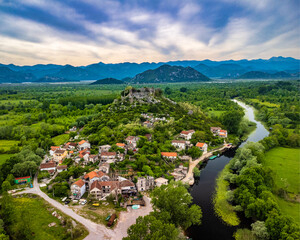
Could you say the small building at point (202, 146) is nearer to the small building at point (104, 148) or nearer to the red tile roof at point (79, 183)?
the small building at point (104, 148)

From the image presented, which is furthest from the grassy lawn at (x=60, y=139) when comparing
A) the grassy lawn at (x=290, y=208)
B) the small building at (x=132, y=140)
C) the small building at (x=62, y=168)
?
the grassy lawn at (x=290, y=208)

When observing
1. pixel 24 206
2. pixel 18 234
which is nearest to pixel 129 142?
pixel 24 206

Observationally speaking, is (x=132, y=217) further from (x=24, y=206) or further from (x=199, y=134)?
(x=199, y=134)

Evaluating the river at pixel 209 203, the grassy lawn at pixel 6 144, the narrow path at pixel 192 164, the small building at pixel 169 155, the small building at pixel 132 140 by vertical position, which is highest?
the small building at pixel 132 140

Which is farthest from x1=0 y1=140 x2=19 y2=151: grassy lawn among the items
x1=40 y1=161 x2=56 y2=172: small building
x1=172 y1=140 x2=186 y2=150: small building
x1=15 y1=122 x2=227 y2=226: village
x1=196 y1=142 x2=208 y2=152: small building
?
x1=196 y1=142 x2=208 y2=152: small building

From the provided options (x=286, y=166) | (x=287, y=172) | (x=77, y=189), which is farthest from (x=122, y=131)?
(x=286, y=166)

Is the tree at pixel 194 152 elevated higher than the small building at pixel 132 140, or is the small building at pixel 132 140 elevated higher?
the small building at pixel 132 140

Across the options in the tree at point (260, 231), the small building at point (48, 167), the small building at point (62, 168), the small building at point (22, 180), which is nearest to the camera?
the tree at point (260, 231)
